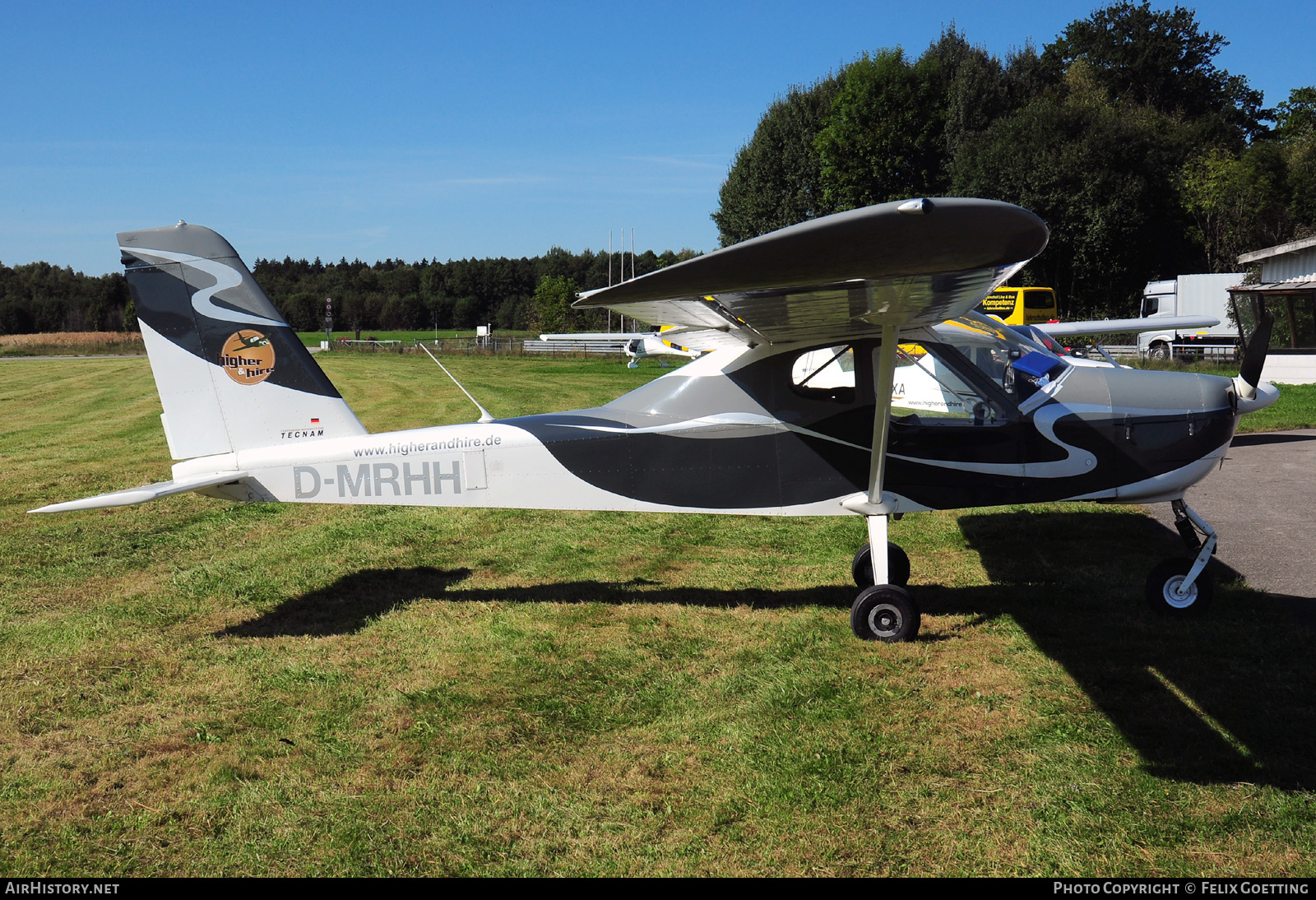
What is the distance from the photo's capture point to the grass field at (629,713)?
3158 millimetres

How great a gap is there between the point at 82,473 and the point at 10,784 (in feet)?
28.8

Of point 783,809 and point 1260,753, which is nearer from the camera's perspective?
point 783,809

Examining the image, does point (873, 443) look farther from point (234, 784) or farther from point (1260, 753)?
point (234, 784)

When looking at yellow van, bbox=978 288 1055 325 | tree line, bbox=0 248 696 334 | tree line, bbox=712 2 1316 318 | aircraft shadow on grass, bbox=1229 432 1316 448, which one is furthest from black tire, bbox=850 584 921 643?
tree line, bbox=0 248 696 334

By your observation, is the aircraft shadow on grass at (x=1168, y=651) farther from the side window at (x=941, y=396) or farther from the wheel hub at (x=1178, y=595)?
the side window at (x=941, y=396)

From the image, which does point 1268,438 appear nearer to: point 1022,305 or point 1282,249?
point 1282,249

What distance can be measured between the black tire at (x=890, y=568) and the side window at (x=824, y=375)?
1110 millimetres

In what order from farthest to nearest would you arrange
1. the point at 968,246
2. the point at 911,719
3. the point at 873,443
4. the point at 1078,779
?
the point at 873,443 < the point at 911,719 < the point at 1078,779 < the point at 968,246

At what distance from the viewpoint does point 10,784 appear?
3570 mm

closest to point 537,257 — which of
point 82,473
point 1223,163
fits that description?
point 1223,163

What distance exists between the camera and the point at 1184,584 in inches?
216

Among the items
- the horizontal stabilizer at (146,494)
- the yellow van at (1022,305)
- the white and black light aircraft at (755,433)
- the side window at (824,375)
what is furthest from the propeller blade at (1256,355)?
the yellow van at (1022,305)

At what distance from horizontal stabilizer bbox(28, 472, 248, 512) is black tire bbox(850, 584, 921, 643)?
3.94 meters

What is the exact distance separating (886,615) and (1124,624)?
1.52m
